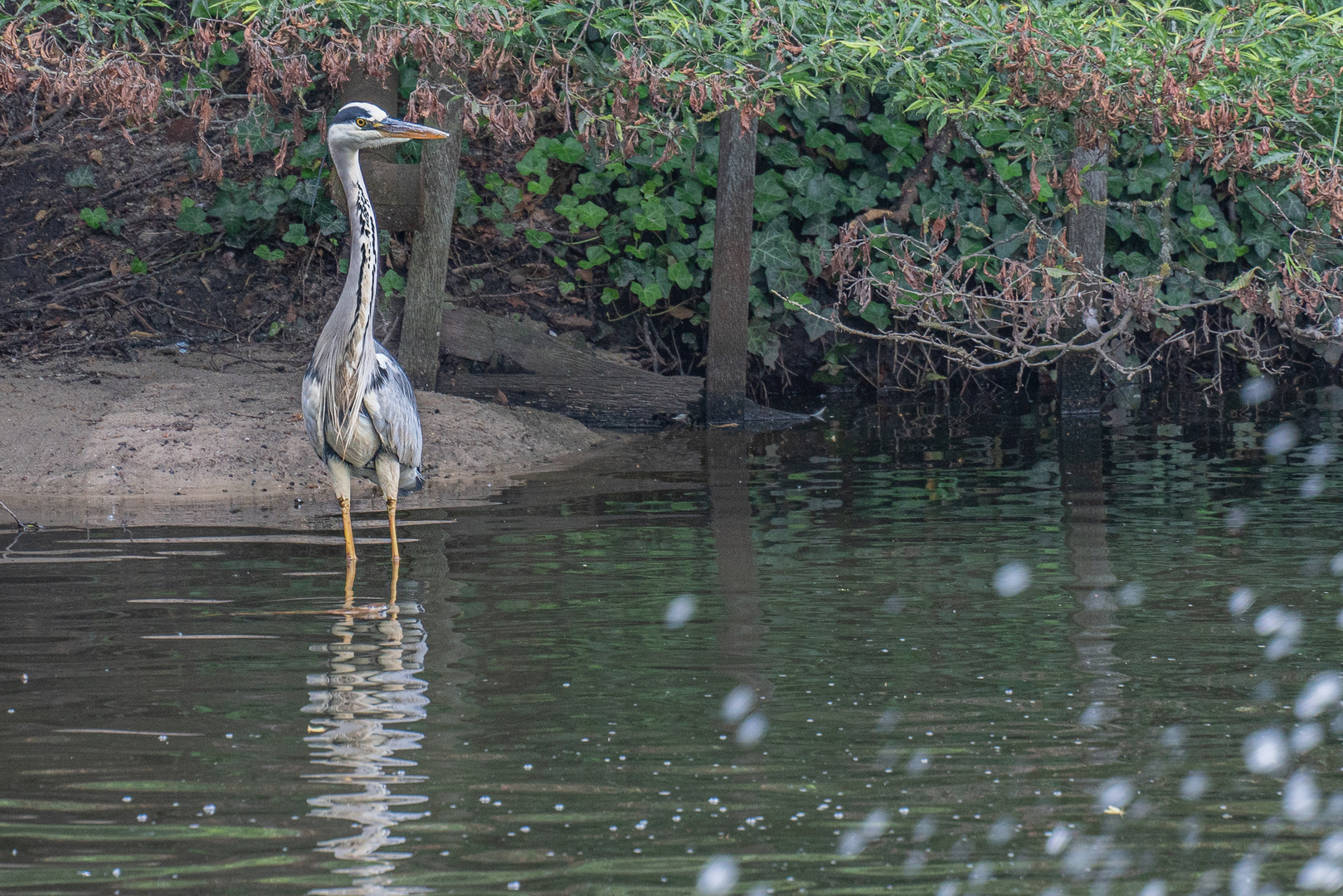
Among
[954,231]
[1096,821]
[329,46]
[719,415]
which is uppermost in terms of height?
[329,46]

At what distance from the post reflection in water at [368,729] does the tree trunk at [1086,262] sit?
6.62 metres

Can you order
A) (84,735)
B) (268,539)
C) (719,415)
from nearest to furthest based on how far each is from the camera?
1. (84,735)
2. (268,539)
3. (719,415)

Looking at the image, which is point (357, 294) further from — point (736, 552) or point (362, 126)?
point (736, 552)

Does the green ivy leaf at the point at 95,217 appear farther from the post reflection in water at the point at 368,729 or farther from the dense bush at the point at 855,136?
the post reflection in water at the point at 368,729

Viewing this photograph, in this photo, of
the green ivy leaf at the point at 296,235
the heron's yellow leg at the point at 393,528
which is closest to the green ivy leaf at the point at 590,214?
the green ivy leaf at the point at 296,235

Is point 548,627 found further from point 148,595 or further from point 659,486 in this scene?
point 659,486

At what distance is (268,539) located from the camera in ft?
27.5

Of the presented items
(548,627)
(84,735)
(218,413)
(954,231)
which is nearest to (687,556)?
(548,627)

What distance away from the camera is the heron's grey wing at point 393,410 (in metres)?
8.03

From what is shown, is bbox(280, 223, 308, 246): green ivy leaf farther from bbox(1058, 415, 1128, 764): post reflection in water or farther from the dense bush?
bbox(1058, 415, 1128, 764): post reflection in water

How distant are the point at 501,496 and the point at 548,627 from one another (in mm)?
3494

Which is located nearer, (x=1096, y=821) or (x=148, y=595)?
(x=1096, y=821)

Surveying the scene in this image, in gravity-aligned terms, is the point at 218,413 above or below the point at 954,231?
below

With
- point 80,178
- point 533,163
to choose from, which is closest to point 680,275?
point 533,163
